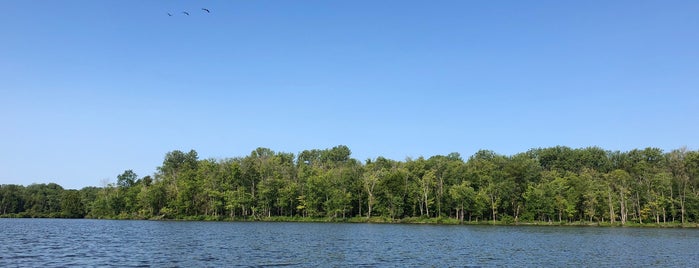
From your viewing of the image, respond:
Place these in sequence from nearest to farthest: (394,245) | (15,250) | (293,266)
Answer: (293,266) < (15,250) < (394,245)

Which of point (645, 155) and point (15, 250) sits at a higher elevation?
point (645, 155)

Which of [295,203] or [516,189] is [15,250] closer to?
[295,203]

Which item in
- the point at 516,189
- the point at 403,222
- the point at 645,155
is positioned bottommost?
the point at 403,222

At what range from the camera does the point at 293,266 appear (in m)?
31.3

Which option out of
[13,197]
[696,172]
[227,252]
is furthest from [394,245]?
[13,197]

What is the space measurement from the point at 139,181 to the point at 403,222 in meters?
90.6

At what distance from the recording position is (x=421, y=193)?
11656 cm

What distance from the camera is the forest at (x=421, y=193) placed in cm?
11175

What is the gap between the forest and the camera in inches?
4400

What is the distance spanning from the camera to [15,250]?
37406 millimetres

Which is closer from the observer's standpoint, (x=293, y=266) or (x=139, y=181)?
(x=293, y=266)

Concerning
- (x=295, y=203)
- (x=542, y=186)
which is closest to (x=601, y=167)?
(x=542, y=186)

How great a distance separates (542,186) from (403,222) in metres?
33.4

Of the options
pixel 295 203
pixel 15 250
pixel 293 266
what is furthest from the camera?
pixel 295 203
